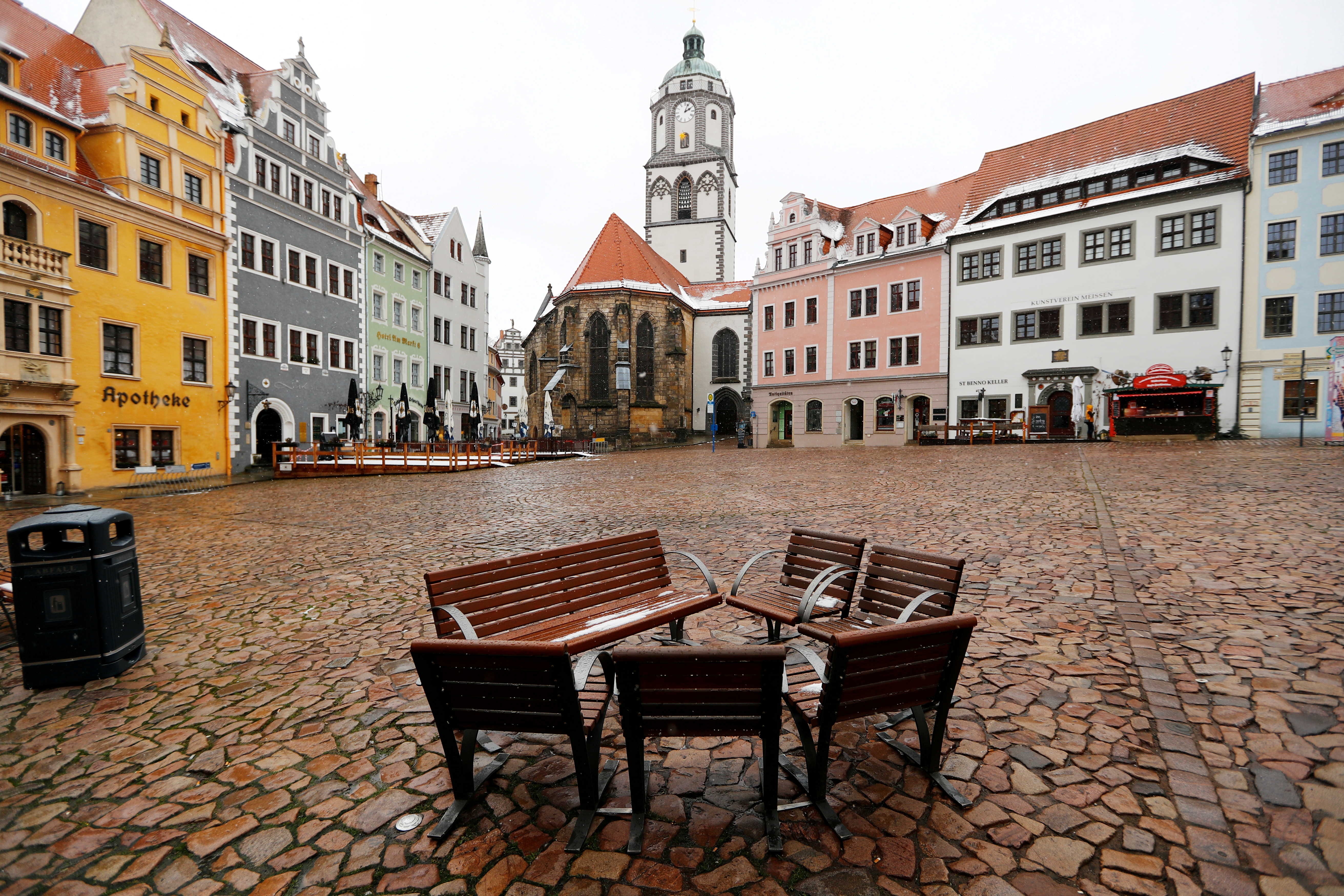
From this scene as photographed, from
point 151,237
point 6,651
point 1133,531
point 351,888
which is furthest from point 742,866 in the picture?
point 151,237

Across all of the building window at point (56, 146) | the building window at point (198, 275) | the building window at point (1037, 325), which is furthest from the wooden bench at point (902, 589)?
the building window at point (1037, 325)

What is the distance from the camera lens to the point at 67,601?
179 inches

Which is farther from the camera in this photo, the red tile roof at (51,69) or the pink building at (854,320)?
the pink building at (854,320)

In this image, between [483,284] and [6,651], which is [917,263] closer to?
[483,284]

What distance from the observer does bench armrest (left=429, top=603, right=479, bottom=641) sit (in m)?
3.64

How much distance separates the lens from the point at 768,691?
8.87ft

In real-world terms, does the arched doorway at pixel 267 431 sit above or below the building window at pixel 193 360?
below

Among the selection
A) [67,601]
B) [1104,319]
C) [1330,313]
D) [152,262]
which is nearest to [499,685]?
[67,601]

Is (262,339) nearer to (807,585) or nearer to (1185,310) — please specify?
(807,585)

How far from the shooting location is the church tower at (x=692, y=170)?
58250mm

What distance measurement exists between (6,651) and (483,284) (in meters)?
40.9

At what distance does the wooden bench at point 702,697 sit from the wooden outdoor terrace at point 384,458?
22613 mm

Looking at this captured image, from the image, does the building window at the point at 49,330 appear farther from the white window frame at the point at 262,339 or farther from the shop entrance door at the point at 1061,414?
the shop entrance door at the point at 1061,414

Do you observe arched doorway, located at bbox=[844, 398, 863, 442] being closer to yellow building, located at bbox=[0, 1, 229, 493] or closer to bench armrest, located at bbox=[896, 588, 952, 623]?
yellow building, located at bbox=[0, 1, 229, 493]
